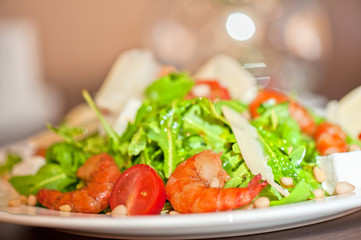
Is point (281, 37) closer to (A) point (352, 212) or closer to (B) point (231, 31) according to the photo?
A: (B) point (231, 31)

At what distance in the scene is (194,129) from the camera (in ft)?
5.45

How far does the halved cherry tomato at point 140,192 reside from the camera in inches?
50.9

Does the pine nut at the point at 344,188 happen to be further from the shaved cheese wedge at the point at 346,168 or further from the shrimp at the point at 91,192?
the shrimp at the point at 91,192

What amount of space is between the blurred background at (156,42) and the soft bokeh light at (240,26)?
0.04 feet

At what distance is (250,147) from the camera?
1.48m

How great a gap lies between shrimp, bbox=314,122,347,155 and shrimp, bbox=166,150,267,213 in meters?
0.50

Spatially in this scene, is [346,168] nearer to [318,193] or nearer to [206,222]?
[318,193]

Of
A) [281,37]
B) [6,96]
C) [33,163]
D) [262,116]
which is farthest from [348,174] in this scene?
[6,96]

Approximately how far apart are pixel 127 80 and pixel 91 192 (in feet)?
3.03

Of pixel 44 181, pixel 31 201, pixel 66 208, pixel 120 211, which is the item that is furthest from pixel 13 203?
pixel 120 211

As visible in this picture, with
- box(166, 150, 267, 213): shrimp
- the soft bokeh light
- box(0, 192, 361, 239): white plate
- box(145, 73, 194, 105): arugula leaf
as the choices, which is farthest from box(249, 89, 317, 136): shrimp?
the soft bokeh light

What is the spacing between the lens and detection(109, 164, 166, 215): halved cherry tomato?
4.24ft

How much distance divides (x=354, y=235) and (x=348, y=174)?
0.21 meters

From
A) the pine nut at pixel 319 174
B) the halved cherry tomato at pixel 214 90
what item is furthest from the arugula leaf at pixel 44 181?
the pine nut at pixel 319 174
